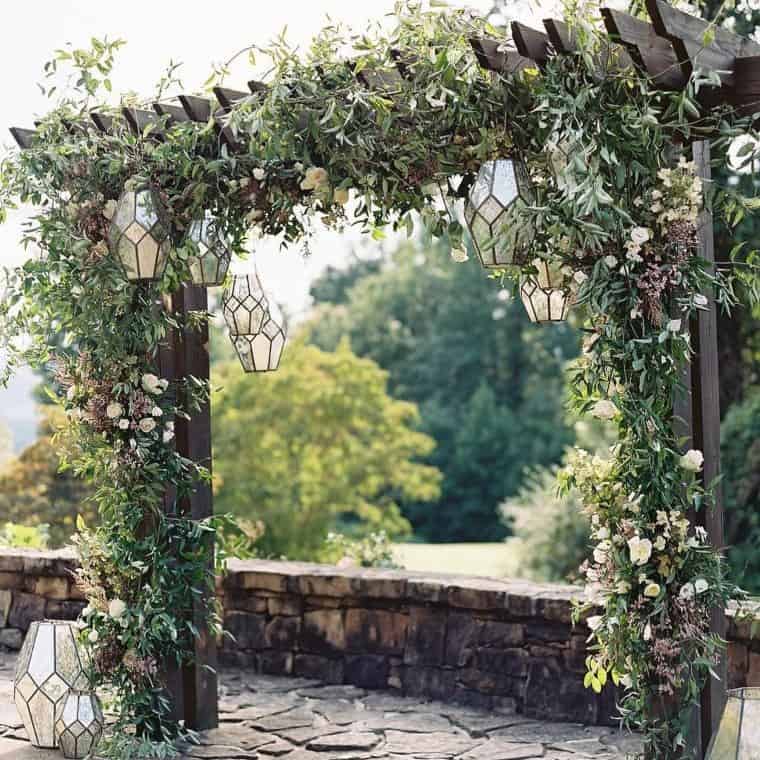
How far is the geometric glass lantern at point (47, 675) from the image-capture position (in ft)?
13.8

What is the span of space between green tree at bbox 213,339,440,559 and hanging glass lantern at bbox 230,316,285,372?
11.8 meters

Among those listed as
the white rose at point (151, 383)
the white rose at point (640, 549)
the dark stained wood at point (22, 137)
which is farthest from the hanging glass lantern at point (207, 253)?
the white rose at point (640, 549)

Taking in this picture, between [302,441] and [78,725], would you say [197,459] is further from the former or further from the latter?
[302,441]

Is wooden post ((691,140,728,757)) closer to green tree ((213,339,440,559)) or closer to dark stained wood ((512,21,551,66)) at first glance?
dark stained wood ((512,21,551,66))

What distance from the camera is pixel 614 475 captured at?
3.36 m

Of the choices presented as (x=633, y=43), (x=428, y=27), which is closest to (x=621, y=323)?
(x=633, y=43)


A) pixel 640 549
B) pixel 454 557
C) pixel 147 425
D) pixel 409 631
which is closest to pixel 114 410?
pixel 147 425

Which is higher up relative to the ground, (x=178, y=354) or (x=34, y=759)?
(x=178, y=354)

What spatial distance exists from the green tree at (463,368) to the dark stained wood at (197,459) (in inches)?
623

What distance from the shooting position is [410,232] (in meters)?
3.59

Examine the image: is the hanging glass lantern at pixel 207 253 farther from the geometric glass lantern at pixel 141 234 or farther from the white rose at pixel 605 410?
the white rose at pixel 605 410

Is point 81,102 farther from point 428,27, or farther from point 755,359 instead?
point 755,359

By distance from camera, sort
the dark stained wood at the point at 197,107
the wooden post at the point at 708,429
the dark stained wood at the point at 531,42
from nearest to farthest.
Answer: the dark stained wood at the point at 531,42, the wooden post at the point at 708,429, the dark stained wood at the point at 197,107

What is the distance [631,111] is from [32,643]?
2.80m
